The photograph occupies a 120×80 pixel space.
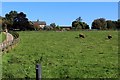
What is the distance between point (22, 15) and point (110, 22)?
178ft

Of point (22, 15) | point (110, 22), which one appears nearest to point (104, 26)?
point (110, 22)

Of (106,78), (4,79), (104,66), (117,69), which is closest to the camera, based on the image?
(4,79)

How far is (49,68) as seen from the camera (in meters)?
17.8

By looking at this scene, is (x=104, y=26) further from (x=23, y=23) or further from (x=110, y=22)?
(x=23, y=23)

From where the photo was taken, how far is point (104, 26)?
184m

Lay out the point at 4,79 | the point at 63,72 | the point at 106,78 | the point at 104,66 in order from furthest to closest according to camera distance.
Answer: the point at 104,66 < the point at 63,72 < the point at 106,78 < the point at 4,79

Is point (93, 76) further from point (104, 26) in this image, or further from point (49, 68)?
point (104, 26)

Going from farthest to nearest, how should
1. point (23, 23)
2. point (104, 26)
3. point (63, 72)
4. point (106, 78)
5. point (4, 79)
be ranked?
point (104, 26)
point (23, 23)
point (63, 72)
point (106, 78)
point (4, 79)

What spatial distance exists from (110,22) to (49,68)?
172896mm

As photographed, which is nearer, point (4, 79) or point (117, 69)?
point (4, 79)

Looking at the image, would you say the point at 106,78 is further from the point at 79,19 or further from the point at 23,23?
the point at 79,19

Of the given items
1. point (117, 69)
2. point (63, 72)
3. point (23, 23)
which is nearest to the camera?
point (63, 72)

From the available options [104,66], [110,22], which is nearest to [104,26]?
[110,22]

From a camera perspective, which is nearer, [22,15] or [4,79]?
[4,79]
